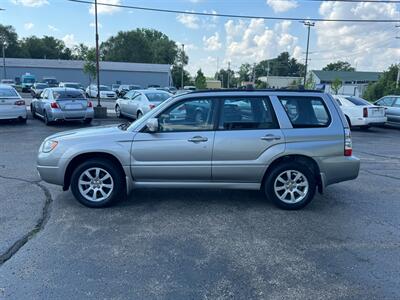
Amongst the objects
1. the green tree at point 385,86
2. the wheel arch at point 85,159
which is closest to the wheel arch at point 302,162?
the wheel arch at point 85,159

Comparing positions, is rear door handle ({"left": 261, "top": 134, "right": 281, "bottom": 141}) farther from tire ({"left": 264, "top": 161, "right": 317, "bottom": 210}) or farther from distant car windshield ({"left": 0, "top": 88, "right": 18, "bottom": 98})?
distant car windshield ({"left": 0, "top": 88, "right": 18, "bottom": 98})

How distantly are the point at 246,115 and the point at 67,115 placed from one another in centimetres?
1015

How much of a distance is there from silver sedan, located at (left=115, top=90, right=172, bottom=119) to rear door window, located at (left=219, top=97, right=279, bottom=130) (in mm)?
9303

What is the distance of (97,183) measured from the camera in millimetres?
5207

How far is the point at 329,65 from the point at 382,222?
145600 millimetres

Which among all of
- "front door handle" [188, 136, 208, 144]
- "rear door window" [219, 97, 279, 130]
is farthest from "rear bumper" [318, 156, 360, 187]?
"front door handle" [188, 136, 208, 144]

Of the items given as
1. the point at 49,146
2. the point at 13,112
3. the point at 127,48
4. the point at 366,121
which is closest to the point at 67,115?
the point at 13,112

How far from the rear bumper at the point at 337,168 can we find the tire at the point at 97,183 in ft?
9.59

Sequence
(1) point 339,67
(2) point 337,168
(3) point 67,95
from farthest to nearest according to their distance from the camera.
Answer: (1) point 339,67
(3) point 67,95
(2) point 337,168

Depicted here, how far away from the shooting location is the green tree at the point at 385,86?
33.6m

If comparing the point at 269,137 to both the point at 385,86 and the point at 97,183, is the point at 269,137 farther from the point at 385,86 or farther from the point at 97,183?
the point at 385,86

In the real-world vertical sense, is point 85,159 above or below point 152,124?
below

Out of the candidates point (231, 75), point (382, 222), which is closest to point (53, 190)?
point (382, 222)

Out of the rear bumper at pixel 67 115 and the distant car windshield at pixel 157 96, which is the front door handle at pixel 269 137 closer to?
the distant car windshield at pixel 157 96
